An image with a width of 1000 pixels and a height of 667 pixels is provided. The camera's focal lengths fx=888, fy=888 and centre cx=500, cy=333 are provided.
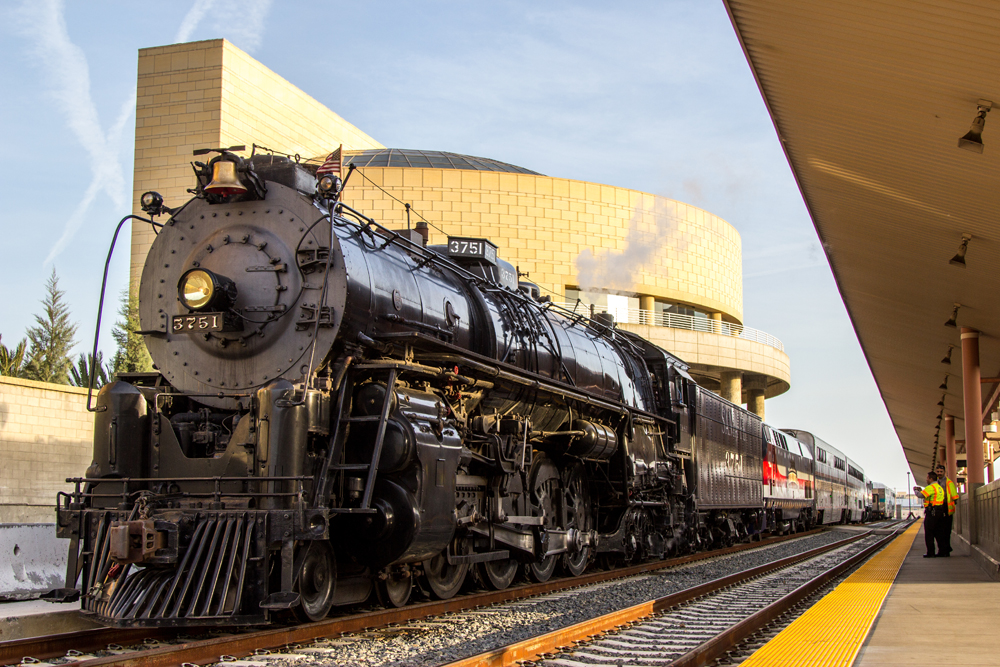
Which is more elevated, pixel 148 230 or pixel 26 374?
pixel 148 230

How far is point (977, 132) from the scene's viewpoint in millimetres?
9047

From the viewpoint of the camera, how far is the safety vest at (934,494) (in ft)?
51.9

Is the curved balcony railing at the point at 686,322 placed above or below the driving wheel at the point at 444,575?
above

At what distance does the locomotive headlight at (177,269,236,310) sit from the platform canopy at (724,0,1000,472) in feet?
17.2

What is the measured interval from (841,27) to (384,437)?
5420mm

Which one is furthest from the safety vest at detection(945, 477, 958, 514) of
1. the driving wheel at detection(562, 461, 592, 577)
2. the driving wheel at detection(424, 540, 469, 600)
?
the driving wheel at detection(424, 540, 469, 600)

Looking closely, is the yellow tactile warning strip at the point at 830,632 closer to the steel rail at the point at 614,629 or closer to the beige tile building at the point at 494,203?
the steel rail at the point at 614,629

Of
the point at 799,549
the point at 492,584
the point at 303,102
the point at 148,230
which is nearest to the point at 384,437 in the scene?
the point at 492,584

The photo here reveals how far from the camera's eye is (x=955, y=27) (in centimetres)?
737

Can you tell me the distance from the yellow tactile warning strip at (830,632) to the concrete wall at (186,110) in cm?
3669

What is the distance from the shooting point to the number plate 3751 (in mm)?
7418

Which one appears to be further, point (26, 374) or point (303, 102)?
point (303, 102)

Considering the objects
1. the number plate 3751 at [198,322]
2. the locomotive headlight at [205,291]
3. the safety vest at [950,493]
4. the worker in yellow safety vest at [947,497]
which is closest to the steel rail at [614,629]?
the number plate 3751 at [198,322]

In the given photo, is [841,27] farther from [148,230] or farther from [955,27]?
[148,230]
